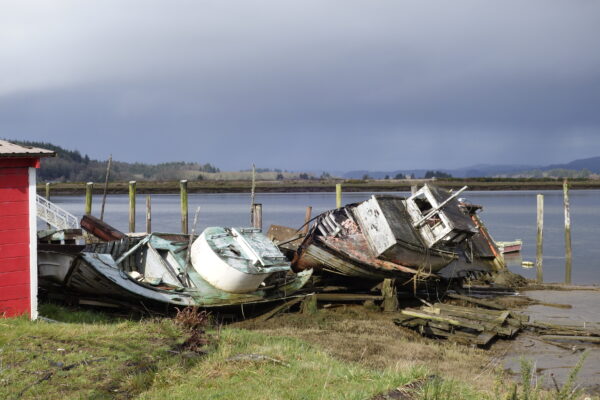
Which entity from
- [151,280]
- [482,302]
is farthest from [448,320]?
[151,280]

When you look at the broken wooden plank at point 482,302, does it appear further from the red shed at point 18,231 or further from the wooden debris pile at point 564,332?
the red shed at point 18,231

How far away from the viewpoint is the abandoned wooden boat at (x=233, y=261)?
14438mm

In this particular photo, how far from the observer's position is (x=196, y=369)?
27.1 ft

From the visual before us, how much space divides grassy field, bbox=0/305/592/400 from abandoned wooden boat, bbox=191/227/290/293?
3.32m

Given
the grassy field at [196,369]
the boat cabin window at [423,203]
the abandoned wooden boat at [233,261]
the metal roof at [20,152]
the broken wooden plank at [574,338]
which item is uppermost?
the metal roof at [20,152]

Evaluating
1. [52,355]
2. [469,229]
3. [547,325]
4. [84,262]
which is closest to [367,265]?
[469,229]

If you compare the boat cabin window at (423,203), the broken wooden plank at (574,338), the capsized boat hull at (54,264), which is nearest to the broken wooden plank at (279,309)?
the capsized boat hull at (54,264)

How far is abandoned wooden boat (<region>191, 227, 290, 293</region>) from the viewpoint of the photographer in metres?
14.4

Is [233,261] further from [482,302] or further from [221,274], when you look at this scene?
[482,302]

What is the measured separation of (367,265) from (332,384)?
9146 mm

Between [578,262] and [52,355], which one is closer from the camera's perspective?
[52,355]

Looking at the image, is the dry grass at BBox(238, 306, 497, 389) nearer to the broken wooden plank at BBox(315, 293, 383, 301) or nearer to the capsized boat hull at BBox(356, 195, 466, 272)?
the broken wooden plank at BBox(315, 293, 383, 301)

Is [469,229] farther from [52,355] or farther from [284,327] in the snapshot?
[52,355]

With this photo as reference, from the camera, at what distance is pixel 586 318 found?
57.0 feet
